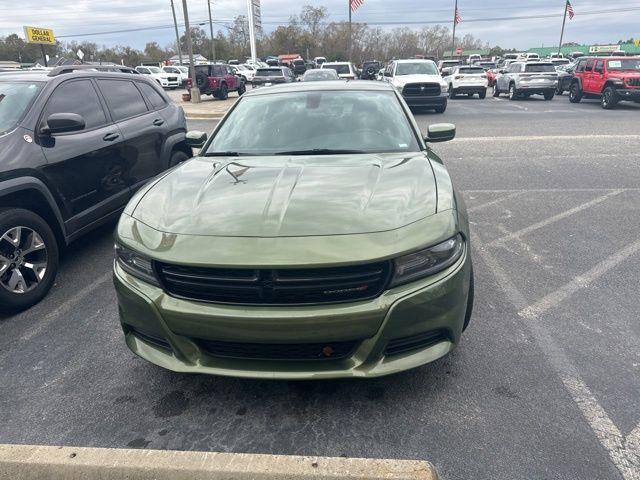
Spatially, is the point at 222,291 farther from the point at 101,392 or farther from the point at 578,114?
the point at 578,114

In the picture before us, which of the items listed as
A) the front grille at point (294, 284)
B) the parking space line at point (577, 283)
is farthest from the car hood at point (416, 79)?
the front grille at point (294, 284)

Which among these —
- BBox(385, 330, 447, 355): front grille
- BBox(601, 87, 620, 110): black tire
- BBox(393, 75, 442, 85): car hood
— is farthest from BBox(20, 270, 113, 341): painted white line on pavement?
BBox(601, 87, 620, 110): black tire

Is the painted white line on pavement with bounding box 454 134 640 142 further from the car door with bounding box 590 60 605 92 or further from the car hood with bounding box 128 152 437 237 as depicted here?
the car hood with bounding box 128 152 437 237

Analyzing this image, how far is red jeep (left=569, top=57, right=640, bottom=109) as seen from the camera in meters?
17.5

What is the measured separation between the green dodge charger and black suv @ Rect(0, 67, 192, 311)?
156 centimetres

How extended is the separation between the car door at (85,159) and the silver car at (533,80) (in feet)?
71.0

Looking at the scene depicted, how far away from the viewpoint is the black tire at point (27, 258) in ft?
11.9

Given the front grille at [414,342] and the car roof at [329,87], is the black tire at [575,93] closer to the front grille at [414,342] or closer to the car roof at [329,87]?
the car roof at [329,87]

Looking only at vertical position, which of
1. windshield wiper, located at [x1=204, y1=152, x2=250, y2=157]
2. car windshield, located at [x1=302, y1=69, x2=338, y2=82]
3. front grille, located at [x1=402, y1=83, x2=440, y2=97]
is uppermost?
windshield wiper, located at [x1=204, y1=152, x2=250, y2=157]

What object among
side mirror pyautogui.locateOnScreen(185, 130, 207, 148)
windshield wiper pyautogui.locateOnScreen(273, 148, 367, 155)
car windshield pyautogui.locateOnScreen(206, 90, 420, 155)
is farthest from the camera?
side mirror pyautogui.locateOnScreen(185, 130, 207, 148)

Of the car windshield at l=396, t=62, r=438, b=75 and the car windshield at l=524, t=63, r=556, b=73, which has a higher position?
the car windshield at l=396, t=62, r=438, b=75

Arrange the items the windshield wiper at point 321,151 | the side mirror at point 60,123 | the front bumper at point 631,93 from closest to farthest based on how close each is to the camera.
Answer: the windshield wiper at point 321,151 < the side mirror at point 60,123 < the front bumper at point 631,93

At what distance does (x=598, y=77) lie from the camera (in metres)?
19.0

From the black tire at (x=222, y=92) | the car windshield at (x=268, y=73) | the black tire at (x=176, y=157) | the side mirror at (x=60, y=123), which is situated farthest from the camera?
the car windshield at (x=268, y=73)
